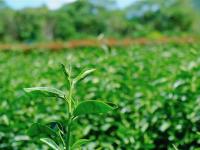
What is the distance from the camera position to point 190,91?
2791 millimetres

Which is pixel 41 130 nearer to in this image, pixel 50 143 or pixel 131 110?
pixel 50 143

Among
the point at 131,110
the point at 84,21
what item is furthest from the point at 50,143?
the point at 84,21

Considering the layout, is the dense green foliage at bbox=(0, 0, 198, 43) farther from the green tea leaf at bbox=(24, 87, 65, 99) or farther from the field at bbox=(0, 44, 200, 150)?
the green tea leaf at bbox=(24, 87, 65, 99)

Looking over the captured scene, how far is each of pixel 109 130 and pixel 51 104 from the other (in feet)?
1.42

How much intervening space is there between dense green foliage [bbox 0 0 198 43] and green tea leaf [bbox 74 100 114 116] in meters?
45.8

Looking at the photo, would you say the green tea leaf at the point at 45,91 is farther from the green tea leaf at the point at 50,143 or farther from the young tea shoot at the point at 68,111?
the green tea leaf at the point at 50,143

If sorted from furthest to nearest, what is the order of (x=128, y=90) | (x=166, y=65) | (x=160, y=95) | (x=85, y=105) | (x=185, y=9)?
(x=185, y=9) < (x=166, y=65) < (x=128, y=90) < (x=160, y=95) < (x=85, y=105)

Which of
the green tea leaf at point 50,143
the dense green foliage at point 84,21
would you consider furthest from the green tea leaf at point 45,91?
the dense green foliage at point 84,21

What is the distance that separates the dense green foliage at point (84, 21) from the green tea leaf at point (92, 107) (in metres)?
45.8

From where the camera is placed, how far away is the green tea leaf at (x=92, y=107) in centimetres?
119

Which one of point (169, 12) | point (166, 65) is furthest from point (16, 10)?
point (166, 65)

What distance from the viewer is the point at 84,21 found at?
5697cm

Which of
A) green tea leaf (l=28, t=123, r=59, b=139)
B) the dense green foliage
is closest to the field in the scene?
green tea leaf (l=28, t=123, r=59, b=139)

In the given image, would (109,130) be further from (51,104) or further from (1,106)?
(1,106)
